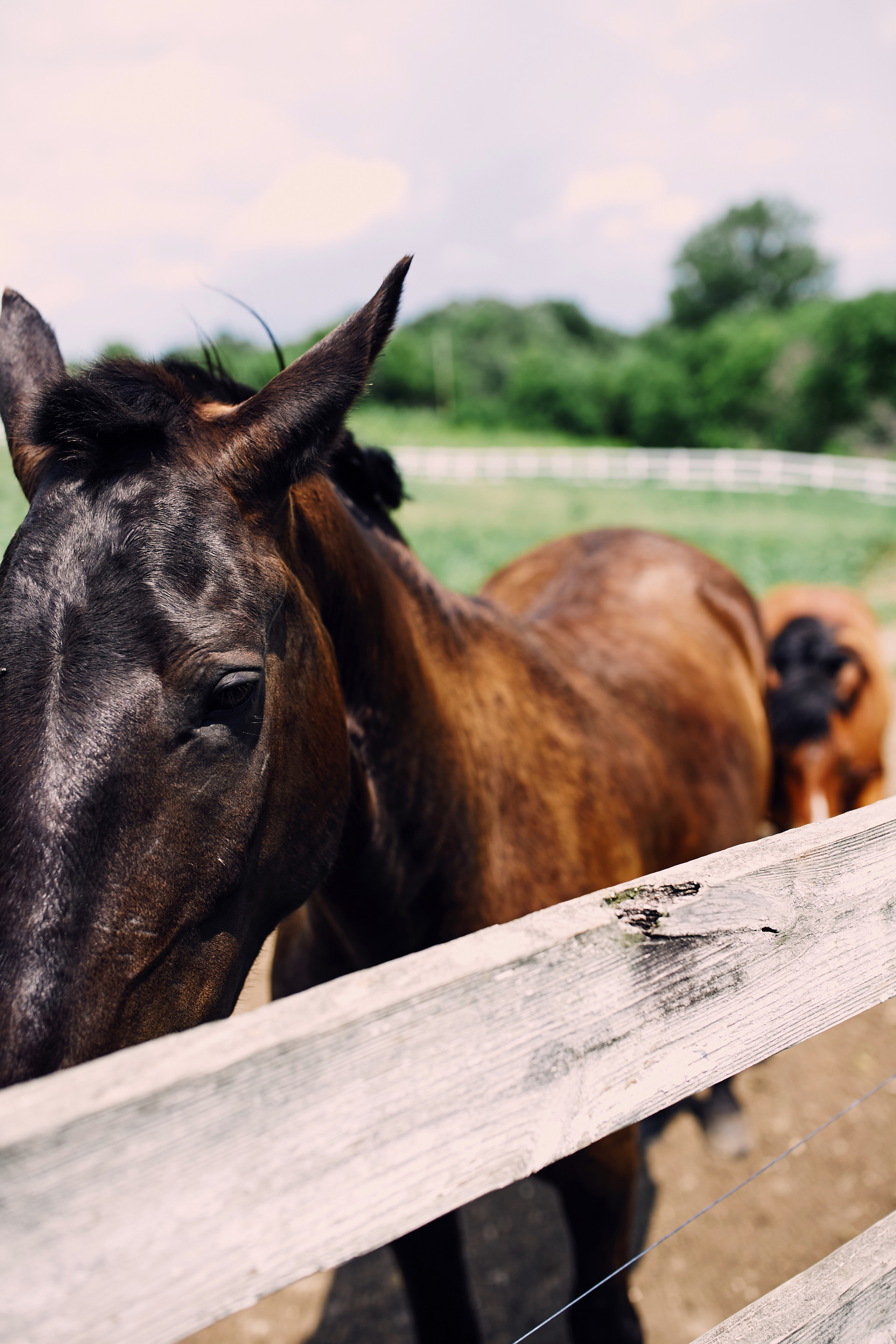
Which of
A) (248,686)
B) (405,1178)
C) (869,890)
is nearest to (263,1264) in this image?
(405,1178)

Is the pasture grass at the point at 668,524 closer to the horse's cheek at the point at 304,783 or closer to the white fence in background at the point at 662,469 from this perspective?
the white fence in background at the point at 662,469

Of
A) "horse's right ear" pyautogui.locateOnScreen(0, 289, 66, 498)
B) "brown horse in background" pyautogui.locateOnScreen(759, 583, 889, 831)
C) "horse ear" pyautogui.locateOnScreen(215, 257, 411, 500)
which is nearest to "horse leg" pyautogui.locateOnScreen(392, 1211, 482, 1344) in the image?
"horse ear" pyautogui.locateOnScreen(215, 257, 411, 500)

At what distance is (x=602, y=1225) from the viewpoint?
7.36ft

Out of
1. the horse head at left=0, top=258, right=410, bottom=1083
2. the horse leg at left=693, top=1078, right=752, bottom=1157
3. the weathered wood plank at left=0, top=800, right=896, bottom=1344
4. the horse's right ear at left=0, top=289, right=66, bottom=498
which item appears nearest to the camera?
the weathered wood plank at left=0, top=800, right=896, bottom=1344

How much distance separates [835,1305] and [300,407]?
1.62m

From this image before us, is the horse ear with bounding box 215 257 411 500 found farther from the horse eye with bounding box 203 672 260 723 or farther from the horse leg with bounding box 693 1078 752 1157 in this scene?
the horse leg with bounding box 693 1078 752 1157

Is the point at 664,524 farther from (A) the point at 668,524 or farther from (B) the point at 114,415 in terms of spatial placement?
(B) the point at 114,415

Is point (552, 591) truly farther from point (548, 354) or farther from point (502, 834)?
point (548, 354)

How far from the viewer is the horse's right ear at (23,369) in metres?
1.52

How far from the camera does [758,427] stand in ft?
146

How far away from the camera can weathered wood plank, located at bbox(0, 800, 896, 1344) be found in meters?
0.66

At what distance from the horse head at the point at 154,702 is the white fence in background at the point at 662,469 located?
93.7 ft

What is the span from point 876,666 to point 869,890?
4965 mm

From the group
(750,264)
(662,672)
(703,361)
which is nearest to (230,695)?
(662,672)
